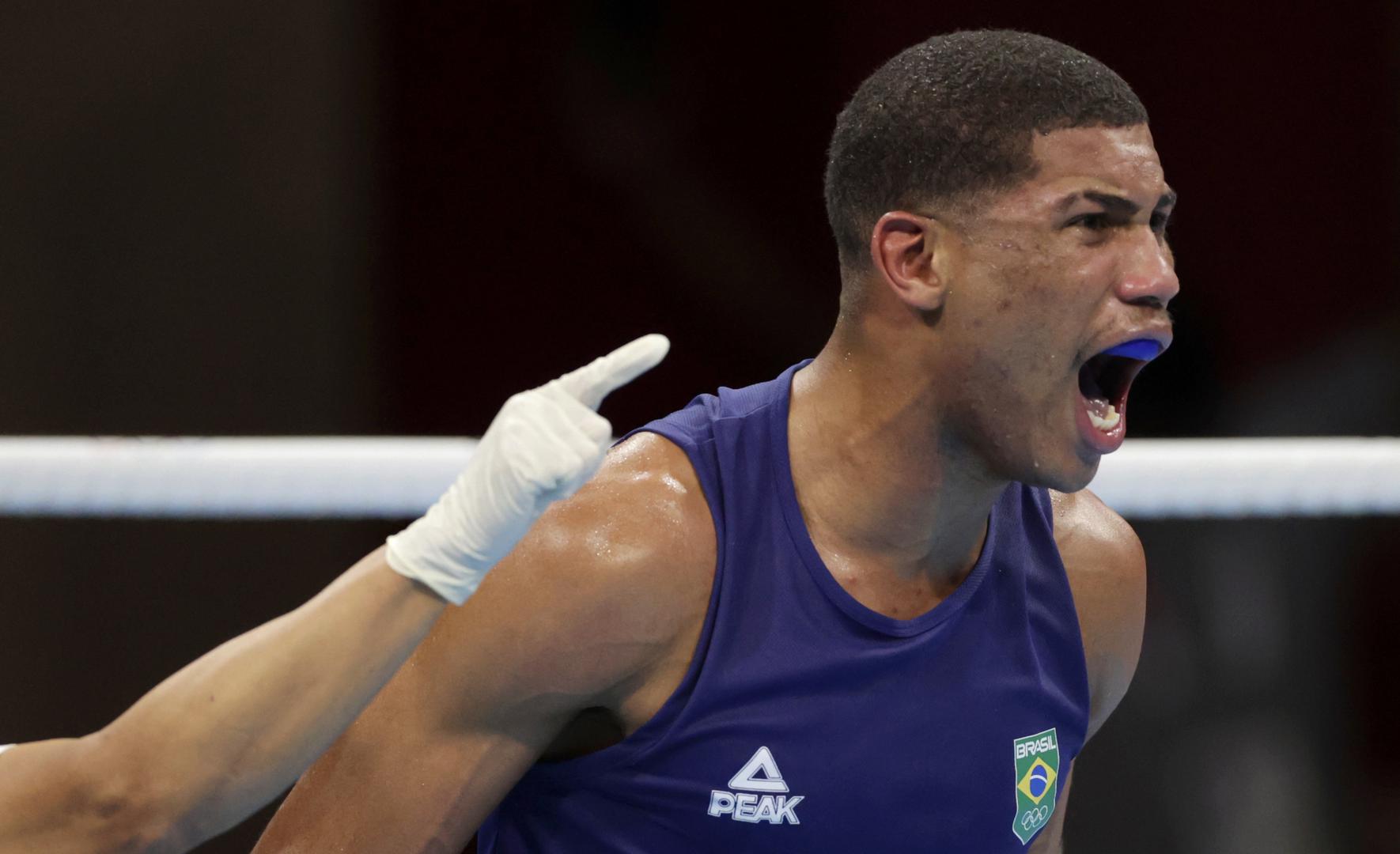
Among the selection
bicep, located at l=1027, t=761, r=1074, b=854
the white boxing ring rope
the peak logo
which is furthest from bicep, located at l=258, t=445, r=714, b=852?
the white boxing ring rope

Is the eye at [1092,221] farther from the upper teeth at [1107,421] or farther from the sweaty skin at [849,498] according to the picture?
the upper teeth at [1107,421]

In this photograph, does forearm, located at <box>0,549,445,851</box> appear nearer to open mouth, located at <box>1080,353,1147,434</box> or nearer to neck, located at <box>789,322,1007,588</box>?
neck, located at <box>789,322,1007,588</box>

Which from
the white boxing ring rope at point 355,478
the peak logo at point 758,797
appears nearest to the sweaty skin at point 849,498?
the peak logo at point 758,797

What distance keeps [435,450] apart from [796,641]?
1374mm

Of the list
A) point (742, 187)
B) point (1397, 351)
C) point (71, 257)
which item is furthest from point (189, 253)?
point (1397, 351)

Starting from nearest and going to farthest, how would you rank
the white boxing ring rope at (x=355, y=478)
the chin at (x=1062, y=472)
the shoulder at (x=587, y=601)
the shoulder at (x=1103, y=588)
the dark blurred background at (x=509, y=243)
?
the shoulder at (x=587, y=601)
the chin at (x=1062, y=472)
the shoulder at (x=1103, y=588)
the white boxing ring rope at (x=355, y=478)
the dark blurred background at (x=509, y=243)

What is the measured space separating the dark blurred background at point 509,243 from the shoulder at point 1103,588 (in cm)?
214

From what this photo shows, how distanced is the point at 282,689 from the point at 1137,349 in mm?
991

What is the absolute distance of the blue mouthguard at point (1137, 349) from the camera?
1.66 m

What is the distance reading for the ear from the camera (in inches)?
66.9

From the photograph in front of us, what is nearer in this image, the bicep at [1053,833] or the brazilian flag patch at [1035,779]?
the brazilian flag patch at [1035,779]

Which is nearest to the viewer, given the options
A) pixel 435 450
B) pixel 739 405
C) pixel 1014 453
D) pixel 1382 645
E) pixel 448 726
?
pixel 448 726

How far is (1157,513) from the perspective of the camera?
9.80ft

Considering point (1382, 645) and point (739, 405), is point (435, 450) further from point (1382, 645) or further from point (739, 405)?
point (1382, 645)
